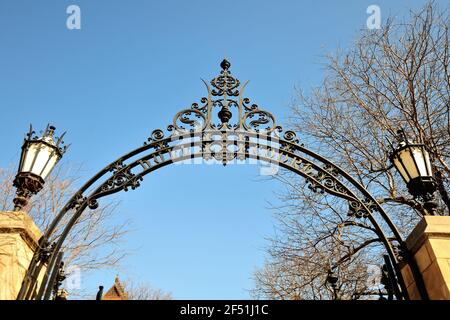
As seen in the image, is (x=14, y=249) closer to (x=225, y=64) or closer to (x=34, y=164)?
(x=34, y=164)

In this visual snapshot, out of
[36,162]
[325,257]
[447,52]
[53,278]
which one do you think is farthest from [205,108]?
[447,52]

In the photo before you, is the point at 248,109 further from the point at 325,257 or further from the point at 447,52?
the point at 447,52

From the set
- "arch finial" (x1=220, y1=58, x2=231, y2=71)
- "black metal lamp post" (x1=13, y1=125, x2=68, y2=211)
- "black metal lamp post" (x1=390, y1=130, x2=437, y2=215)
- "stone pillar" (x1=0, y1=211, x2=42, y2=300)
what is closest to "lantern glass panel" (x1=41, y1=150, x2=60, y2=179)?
"black metal lamp post" (x1=13, y1=125, x2=68, y2=211)

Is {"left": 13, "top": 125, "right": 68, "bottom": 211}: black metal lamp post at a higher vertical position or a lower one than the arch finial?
lower

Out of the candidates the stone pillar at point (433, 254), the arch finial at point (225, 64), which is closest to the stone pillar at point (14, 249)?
the arch finial at point (225, 64)

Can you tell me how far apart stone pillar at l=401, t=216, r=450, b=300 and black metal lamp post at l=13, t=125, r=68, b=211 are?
4268 mm

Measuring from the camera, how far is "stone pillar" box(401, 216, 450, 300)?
138 inches

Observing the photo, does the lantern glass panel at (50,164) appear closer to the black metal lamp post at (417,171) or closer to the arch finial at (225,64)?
the arch finial at (225,64)

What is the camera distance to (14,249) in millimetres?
3787

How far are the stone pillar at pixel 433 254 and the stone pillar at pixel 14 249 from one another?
4.12m

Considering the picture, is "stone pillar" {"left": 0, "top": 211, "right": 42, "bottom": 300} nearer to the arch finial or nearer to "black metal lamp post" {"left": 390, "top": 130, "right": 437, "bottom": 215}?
the arch finial

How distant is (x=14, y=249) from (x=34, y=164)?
3.53ft

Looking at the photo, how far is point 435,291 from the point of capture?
357 cm

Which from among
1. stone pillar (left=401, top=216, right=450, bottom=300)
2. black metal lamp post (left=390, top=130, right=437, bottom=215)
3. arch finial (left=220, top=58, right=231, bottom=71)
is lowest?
stone pillar (left=401, top=216, right=450, bottom=300)
